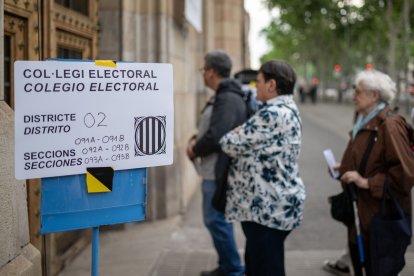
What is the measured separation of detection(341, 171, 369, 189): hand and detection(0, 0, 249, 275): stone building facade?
2.12 meters

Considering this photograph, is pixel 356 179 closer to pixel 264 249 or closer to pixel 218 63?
pixel 264 249

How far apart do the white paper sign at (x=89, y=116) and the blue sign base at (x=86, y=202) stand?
0.07 metres

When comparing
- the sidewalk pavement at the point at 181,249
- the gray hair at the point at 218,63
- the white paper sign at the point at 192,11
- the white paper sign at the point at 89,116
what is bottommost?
the sidewalk pavement at the point at 181,249

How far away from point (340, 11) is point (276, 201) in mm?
32071

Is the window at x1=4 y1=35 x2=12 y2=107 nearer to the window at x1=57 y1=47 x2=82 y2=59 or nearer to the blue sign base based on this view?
the window at x1=57 y1=47 x2=82 y2=59

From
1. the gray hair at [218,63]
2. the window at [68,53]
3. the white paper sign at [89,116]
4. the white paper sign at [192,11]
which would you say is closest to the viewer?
the white paper sign at [89,116]

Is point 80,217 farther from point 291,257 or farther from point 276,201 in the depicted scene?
point 291,257

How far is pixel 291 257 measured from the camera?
5605 mm

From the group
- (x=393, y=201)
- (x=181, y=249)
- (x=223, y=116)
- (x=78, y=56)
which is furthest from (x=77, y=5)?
(x=393, y=201)

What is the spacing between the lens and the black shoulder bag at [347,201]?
162 inches

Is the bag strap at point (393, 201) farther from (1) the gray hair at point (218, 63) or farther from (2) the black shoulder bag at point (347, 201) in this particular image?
(1) the gray hair at point (218, 63)

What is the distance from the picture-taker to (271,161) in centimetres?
371

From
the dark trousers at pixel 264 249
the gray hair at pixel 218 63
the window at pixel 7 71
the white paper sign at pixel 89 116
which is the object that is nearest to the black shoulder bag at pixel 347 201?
the dark trousers at pixel 264 249

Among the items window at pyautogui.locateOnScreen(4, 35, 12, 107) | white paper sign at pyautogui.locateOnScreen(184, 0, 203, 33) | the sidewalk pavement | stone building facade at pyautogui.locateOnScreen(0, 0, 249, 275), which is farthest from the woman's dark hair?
white paper sign at pyautogui.locateOnScreen(184, 0, 203, 33)
